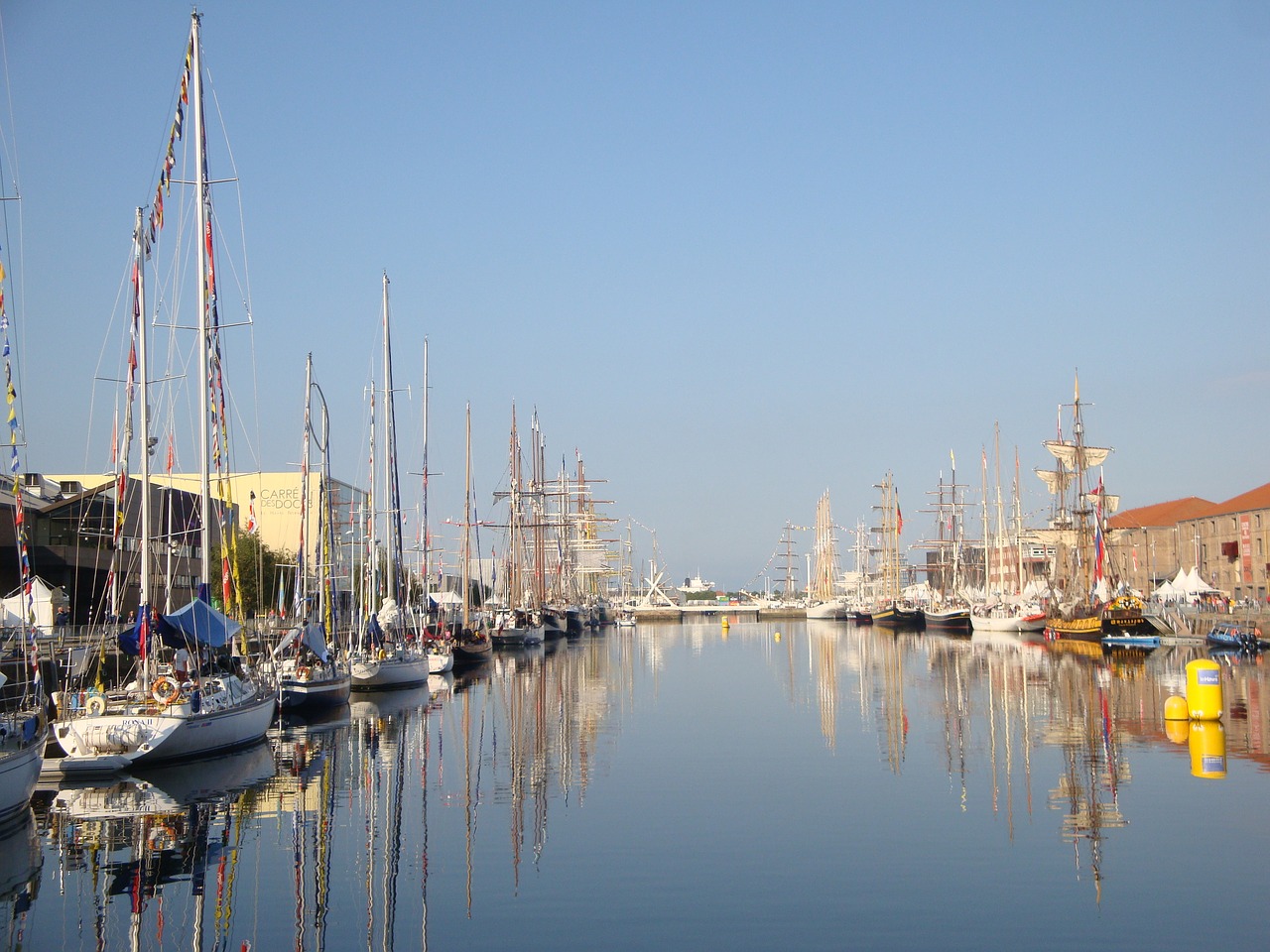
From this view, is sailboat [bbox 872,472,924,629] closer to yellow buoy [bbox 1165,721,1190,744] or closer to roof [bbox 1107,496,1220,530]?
roof [bbox 1107,496,1220,530]

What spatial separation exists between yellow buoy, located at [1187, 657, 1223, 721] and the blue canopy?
78.3ft

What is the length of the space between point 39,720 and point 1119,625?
6482 centimetres

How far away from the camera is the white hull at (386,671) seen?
153 ft

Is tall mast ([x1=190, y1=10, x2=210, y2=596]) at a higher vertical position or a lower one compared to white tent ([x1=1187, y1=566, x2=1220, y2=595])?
higher

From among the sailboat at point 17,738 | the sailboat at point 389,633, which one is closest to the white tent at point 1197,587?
the sailboat at point 389,633

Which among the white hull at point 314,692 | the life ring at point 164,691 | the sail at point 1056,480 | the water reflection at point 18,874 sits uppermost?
the sail at point 1056,480

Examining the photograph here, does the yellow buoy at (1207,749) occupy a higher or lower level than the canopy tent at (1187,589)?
→ lower

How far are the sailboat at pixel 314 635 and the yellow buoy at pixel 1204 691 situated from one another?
24.9 metres

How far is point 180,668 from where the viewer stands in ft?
91.4

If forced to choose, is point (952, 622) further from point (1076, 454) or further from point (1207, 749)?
point (1207, 749)

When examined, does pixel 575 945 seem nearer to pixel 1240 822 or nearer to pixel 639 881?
pixel 639 881

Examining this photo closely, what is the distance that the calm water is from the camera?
47.0 feet

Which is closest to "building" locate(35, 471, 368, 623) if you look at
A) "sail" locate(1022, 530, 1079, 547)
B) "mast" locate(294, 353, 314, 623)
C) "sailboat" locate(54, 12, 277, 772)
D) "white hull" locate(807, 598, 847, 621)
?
"mast" locate(294, 353, 314, 623)

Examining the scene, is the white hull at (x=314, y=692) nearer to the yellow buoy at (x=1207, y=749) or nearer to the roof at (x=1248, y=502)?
the yellow buoy at (x=1207, y=749)
